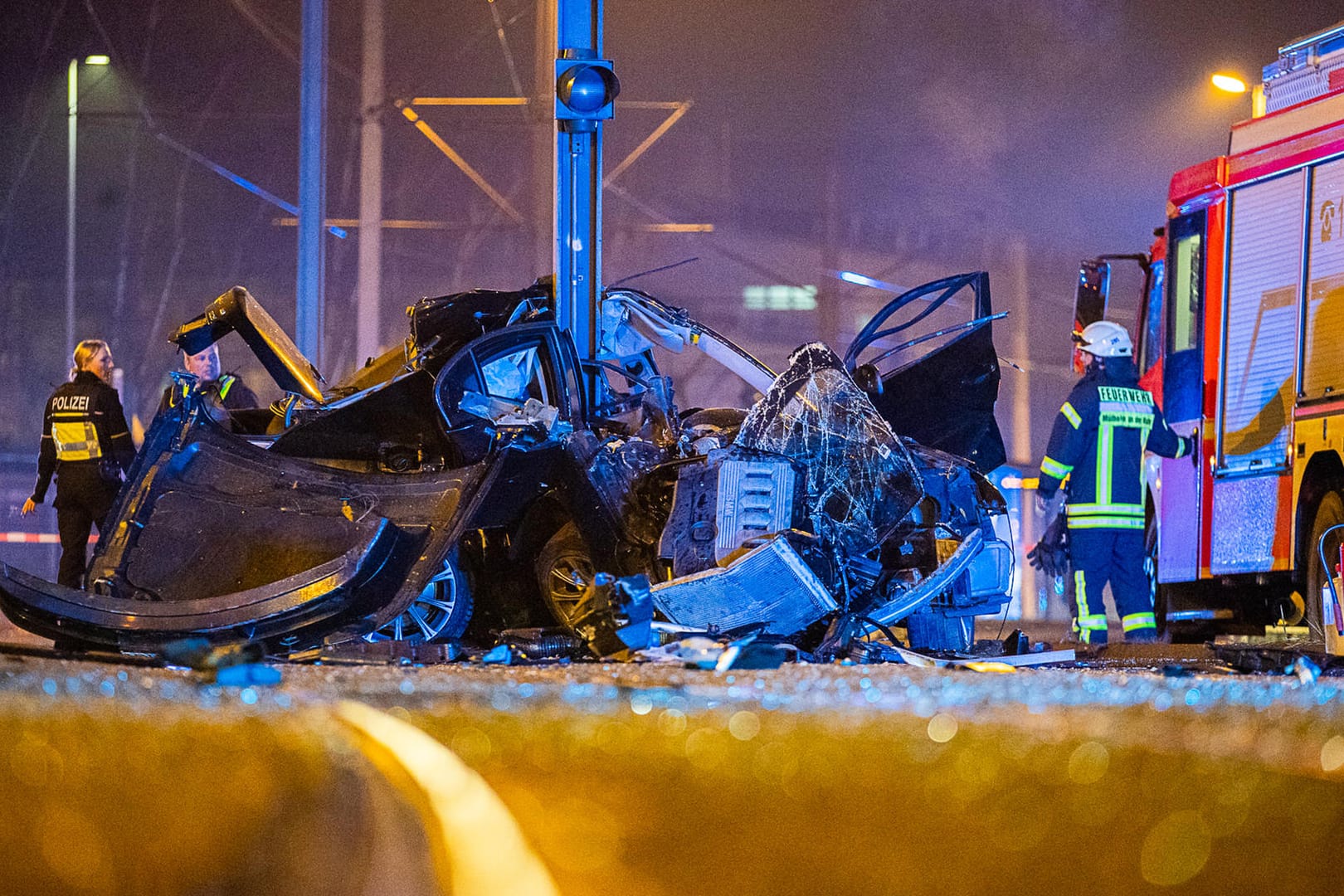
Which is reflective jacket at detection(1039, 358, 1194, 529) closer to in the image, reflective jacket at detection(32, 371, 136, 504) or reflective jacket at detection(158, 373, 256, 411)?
reflective jacket at detection(158, 373, 256, 411)

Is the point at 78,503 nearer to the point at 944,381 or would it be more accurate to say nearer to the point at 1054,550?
the point at 944,381

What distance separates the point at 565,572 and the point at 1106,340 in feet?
11.6

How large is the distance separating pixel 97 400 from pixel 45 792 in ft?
22.0

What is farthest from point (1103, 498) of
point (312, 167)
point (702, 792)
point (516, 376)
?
point (312, 167)

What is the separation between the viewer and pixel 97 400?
7.93 meters

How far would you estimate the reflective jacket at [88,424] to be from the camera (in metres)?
7.93

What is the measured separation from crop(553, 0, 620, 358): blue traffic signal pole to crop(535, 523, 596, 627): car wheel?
1089 millimetres

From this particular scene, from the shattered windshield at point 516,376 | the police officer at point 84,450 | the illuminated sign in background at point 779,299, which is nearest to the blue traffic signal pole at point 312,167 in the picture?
the police officer at point 84,450

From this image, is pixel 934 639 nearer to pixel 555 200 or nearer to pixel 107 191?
pixel 555 200

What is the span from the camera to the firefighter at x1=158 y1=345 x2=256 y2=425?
523 cm

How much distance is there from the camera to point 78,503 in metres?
8.00

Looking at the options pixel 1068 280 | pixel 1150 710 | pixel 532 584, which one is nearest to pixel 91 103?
pixel 1068 280

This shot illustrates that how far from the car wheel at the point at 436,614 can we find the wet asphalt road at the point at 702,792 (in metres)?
2.76

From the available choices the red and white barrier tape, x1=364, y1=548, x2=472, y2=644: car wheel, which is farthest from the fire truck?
the red and white barrier tape
